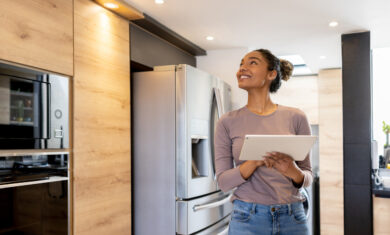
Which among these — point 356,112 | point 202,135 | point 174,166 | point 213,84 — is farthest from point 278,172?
point 356,112

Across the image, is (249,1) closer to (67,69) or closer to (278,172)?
(67,69)

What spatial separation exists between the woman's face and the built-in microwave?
1.01 metres

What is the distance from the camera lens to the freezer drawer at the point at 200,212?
8.68 feet

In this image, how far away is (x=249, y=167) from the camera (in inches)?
52.2

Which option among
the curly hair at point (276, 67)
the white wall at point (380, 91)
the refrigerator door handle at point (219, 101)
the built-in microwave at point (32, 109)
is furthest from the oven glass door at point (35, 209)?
the white wall at point (380, 91)

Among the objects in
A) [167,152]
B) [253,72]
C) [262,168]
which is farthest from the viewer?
[167,152]

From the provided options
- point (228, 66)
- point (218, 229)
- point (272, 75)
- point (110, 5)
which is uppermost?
point (110, 5)

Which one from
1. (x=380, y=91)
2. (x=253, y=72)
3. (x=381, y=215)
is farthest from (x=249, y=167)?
(x=380, y=91)

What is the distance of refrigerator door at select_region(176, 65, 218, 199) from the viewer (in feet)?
8.75

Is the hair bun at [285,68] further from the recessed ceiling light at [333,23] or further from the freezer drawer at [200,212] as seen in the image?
the recessed ceiling light at [333,23]

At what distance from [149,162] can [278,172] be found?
1.54 metres

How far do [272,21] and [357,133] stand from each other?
121 centimetres

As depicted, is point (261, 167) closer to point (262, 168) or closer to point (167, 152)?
point (262, 168)

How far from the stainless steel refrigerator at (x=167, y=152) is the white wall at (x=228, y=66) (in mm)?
921
